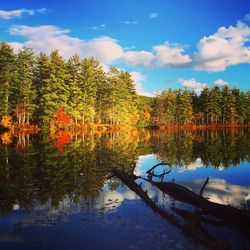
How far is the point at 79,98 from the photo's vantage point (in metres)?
56.8

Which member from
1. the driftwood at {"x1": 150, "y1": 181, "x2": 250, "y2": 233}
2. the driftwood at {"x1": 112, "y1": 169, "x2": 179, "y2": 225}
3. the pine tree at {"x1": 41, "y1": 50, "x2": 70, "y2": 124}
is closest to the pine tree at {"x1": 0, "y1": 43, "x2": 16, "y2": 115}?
the pine tree at {"x1": 41, "y1": 50, "x2": 70, "y2": 124}

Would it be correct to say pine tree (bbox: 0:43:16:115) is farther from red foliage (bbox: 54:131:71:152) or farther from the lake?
the lake

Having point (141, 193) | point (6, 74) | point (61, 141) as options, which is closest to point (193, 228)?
point (141, 193)

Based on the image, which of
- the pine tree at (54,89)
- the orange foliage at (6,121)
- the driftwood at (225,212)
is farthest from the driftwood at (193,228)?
the pine tree at (54,89)

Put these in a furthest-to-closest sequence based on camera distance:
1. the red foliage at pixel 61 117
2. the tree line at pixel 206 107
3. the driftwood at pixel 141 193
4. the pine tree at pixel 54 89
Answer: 1. the tree line at pixel 206 107
2. the red foliage at pixel 61 117
3. the pine tree at pixel 54 89
4. the driftwood at pixel 141 193

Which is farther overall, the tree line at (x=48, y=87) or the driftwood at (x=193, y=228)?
the tree line at (x=48, y=87)

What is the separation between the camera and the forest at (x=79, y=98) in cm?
4731

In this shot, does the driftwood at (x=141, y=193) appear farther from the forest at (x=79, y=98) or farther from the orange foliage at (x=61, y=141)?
the forest at (x=79, y=98)

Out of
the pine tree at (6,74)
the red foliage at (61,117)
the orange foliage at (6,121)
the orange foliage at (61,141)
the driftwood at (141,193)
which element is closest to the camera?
the driftwood at (141,193)

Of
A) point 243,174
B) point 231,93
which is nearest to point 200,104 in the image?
point 231,93

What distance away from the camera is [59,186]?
1026 centimetres

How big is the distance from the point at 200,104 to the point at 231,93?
34.5 feet

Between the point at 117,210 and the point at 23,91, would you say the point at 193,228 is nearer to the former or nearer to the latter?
the point at 117,210

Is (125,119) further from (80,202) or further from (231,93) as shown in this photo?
(80,202)
